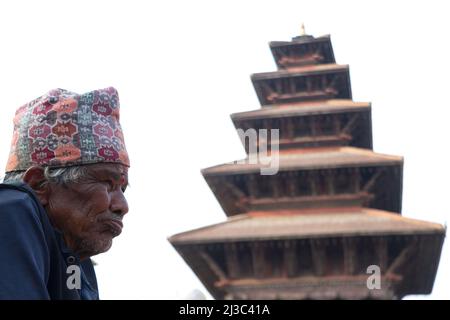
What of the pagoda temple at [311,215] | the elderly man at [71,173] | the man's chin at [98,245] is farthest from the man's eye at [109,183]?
the pagoda temple at [311,215]

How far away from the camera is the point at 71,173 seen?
1.92 metres

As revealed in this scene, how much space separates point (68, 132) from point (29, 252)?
44 centimetres

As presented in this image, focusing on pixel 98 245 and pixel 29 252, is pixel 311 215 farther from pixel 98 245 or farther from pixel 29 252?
pixel 29 252

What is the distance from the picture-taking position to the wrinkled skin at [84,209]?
1.89 metres

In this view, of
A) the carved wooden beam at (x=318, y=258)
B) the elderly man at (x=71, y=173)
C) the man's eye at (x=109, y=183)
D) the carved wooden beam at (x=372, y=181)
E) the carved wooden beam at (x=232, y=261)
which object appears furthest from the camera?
the carved wooden beam at (x=372, y=181)

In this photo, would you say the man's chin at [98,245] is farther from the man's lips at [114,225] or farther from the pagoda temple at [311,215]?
the pagoda temple at [311,215]

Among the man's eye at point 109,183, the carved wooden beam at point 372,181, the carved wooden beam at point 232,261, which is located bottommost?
the carved wooden beam at point 232,261

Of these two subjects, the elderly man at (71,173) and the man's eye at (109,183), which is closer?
the elderly man at (71,173)

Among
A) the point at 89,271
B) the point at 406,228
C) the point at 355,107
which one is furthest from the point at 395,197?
the point at 89,271

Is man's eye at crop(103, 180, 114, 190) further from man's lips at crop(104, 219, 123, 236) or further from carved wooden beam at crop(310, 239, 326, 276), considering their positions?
carved wooden beam at crop(310, 239, 326, 276)

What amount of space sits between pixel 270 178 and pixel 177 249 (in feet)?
8.96

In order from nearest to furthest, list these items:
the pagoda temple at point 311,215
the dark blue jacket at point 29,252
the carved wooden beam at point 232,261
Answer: the dark blue jacket at point 29,252 → the pagoda temple at point 311,215 → the carved wooden beam at point 232,261

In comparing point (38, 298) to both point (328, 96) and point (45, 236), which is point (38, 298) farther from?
point (328, 96)
